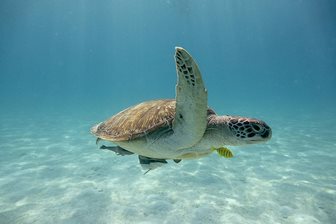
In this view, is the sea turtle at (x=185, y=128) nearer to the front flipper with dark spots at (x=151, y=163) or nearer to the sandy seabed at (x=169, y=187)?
the front flipper with dark spots at (x=151, y=163)

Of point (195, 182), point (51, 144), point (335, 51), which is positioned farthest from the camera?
point (335, 51)

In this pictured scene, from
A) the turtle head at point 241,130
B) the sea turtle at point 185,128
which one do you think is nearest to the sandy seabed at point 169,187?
the sea turtle at point 185,128

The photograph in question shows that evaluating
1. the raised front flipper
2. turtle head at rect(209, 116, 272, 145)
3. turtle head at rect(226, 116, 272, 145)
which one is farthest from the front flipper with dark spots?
turtle head at rect(226, 116, 272, 145)

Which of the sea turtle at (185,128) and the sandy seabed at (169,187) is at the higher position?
the sea turtle at (185,128)

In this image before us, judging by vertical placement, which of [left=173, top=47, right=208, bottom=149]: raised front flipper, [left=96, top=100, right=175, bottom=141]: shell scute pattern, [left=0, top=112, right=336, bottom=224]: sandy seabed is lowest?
[left=0, top=112, right=336, bottom=224]: sandy seabed

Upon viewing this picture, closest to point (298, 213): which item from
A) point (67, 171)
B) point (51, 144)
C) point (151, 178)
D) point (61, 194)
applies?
point (151, 178)

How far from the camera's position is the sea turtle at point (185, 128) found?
2662 millimetres

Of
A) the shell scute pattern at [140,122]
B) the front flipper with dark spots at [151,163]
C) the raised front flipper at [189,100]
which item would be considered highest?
the raised front flipper at [189,100]

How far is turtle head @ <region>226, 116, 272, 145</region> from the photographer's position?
2824mm

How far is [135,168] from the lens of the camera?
28.5 ft

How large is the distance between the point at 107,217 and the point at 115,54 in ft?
483

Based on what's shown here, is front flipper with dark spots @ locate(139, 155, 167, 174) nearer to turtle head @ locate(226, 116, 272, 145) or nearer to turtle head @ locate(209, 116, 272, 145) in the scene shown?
turtle head @ locate(209, 116, 272, 145)

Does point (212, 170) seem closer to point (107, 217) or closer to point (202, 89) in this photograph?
point (107, 217)

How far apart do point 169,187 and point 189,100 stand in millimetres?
4749
